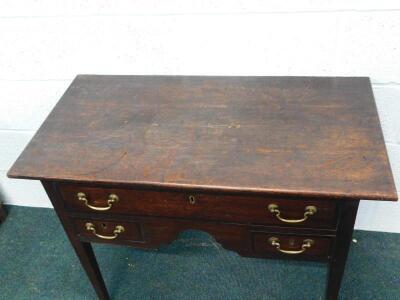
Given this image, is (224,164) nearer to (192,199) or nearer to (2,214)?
(192,199)

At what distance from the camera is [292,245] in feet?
3.82

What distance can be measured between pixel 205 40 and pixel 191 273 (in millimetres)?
896

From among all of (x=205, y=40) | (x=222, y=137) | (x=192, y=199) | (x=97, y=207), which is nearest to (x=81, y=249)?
(x=97, y=207)

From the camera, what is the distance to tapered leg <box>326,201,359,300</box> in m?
1.03

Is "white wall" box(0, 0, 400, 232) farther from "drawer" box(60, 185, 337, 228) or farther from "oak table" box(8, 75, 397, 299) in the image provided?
"drawer" box(60, 185, 337, 228)

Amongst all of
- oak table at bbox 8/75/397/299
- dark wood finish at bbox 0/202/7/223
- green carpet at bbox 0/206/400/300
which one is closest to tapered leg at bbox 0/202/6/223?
dark wood finish at bbox 0/202/7/223

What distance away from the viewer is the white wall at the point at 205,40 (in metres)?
1.28

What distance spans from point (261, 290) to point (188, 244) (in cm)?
36

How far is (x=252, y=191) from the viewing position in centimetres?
100

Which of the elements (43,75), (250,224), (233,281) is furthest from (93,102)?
(233,281)

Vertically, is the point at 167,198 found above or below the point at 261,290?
above

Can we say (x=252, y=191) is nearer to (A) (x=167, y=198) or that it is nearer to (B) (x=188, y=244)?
(A) (x=167, y=198)

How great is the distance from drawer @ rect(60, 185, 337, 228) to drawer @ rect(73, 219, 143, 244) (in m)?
0.05

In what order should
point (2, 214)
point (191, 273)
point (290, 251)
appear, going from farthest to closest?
1. point (2, 214)
2. point (191, 273)
3. point (290, 251)
